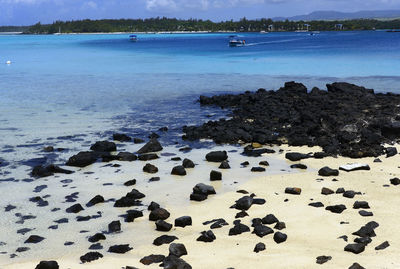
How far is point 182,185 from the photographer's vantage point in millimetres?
11398

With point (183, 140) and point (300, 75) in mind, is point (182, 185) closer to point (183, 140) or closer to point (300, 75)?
point (183, 140)

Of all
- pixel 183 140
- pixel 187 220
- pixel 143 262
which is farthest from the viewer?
pixel 183 140

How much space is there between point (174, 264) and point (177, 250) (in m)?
0.52

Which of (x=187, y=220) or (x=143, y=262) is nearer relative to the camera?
(x=143, y=262)

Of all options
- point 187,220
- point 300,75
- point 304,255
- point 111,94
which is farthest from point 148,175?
point 300,75

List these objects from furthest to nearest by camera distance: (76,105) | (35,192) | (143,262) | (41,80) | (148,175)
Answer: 1. (41,80)
2. (76,105)
3. (148,175)
4. (35,192)
5. (143,262)

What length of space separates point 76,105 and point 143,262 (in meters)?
18.9

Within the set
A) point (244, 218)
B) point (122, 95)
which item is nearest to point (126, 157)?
point (244, 218)

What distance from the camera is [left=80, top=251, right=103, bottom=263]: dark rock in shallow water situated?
24.7 feet

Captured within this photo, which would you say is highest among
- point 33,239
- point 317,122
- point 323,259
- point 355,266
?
point 317,122

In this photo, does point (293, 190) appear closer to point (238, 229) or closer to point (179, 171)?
point (238, 229)

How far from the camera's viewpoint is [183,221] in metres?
8.76

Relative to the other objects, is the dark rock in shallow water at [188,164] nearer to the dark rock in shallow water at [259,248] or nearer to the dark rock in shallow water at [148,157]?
the dark rock in shallow water at [148,157]

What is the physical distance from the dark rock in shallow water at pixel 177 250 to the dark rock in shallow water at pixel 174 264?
29 centimetres
